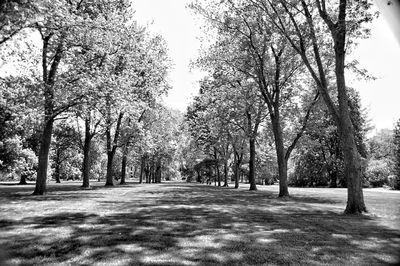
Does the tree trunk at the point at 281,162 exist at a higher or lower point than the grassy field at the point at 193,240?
higher

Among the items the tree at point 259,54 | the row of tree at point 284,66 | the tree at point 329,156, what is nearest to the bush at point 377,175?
the tree at point 329,156

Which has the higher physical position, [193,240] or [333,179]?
[333,179]

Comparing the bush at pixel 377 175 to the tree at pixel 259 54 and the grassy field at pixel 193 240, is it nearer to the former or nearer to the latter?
the tree at pixel 259 54

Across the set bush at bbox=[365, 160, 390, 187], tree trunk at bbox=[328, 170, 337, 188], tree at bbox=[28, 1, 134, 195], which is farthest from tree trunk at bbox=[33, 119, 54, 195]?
bush at bbox=[365, 160, 390, 187]

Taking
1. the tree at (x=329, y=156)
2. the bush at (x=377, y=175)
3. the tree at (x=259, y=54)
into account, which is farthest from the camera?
the tree at (x=329, y=156)

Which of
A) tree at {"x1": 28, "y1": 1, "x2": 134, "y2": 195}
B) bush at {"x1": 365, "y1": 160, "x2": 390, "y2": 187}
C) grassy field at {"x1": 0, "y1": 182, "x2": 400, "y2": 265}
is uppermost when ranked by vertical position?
tree at {"x1": 28, "y1": 1, "x2": 134, "y2": 195}

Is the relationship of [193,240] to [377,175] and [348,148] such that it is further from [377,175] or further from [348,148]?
[377,175]

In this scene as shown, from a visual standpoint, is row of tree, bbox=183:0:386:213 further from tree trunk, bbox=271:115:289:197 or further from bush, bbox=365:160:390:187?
bush, bbox=365:160:390:187

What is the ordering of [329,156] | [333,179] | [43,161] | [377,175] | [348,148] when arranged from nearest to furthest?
[348,148]
[43,161]
[377,175]
[333,179]
[329,156]

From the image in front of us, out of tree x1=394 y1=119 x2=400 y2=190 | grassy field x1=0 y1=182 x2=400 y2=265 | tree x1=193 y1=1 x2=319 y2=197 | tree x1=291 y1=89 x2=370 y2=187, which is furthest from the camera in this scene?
tree x1=291 y1=89 x2=370 y2=187

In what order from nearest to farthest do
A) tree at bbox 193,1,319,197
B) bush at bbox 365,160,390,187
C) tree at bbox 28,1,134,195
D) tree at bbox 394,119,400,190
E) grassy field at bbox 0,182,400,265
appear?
grassy field at bbox 0,182,400,265 → tree at bbox 28,1,134,195 → tree at bbox 193,1,319,197 → tree at bbox 394,119,400,190 → bush at bbox 365,160,390,187

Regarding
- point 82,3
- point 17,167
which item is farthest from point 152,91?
point 17,167

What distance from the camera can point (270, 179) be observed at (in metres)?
95.1

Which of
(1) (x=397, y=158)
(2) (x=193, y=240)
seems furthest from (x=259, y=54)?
(1) (x=397, y=158)
